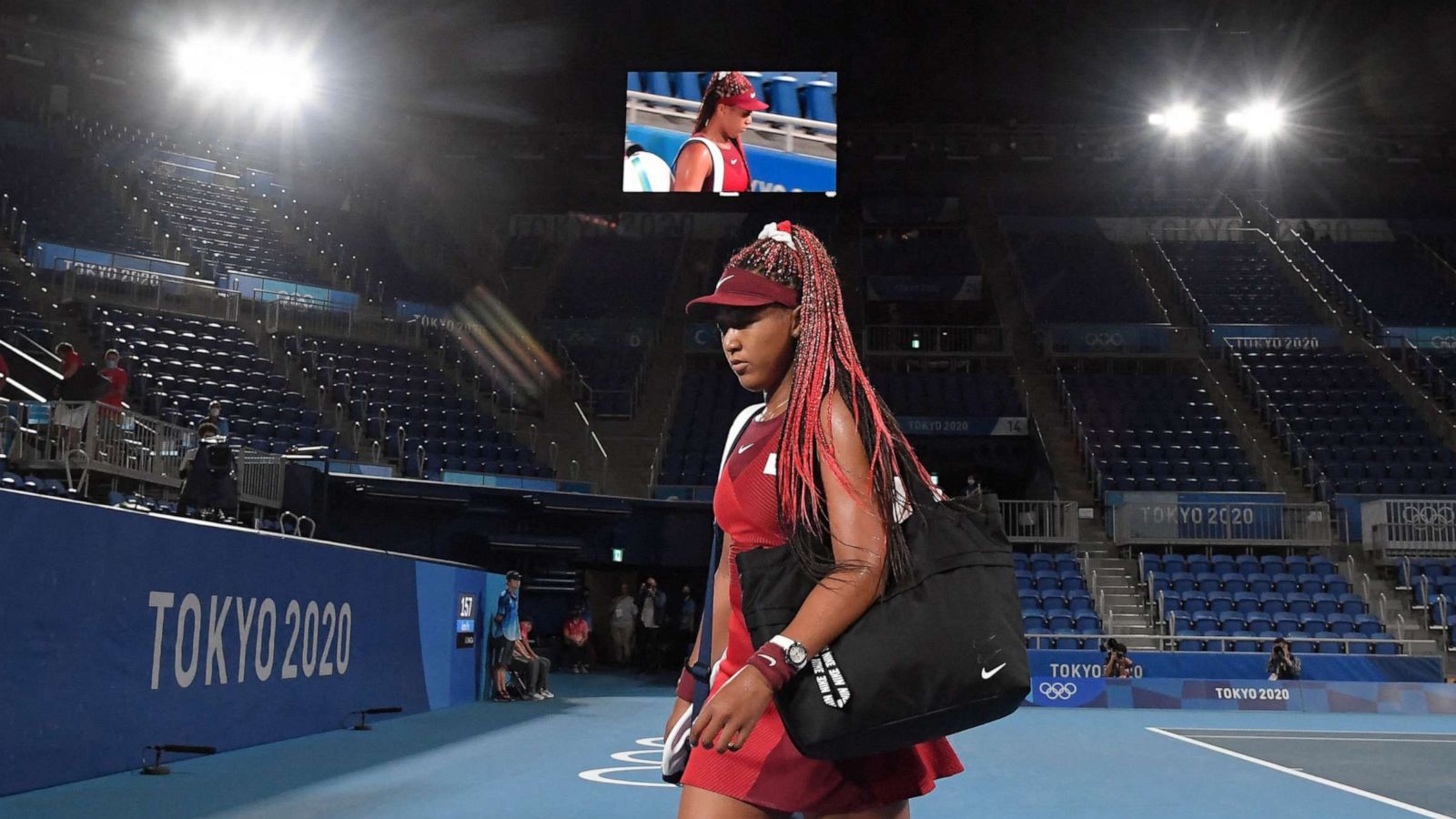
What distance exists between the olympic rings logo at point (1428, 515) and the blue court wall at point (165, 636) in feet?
61.8

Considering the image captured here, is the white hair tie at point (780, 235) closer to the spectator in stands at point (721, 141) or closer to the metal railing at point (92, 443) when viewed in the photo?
the metal railing at point (92, 443)

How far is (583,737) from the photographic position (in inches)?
475

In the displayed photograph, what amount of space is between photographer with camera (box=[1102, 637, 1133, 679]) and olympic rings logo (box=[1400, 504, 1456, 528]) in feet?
24.8

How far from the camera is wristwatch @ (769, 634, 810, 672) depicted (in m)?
2.29

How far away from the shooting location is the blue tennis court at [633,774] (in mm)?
7531

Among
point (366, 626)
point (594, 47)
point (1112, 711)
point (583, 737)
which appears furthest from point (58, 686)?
point (594, 47)

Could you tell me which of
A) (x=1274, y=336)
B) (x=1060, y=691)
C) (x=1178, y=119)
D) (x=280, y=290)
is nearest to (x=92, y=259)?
(x=280, y=290)

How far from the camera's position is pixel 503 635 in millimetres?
16266

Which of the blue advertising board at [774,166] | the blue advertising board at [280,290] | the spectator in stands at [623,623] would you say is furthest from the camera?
the blue advertising board at [774,166]

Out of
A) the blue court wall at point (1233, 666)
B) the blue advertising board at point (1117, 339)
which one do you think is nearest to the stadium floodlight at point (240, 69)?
the blue advertising board at point (1117, 339)

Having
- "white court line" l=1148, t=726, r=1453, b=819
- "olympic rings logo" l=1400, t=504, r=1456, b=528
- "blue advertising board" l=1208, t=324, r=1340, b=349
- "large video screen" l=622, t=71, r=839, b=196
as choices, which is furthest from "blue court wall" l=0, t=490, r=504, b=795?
"blue advertising board" l=1208, t=324, r=1340, b=349

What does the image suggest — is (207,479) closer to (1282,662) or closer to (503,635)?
(503,635)

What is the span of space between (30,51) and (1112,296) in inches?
1101

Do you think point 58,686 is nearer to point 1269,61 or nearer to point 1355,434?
point 1355,434
